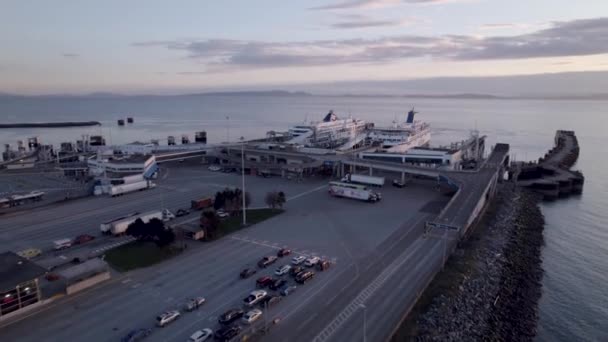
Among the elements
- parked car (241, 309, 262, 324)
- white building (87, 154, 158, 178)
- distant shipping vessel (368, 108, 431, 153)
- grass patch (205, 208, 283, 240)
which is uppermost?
distant shipping vessel (368, 108, 431, 153)

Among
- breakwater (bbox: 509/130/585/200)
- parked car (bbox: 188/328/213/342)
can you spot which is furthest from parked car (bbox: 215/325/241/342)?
breakwater (bbox: 509/130/585/200)

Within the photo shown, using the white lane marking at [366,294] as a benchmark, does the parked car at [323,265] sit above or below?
above

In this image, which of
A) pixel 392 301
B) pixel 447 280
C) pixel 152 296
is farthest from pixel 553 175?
pixel 152 296

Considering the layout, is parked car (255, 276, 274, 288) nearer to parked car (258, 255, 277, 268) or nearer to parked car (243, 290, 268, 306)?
parked car (243, 290, 268, 306)

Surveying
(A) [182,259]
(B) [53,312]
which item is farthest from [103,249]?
(B) [53,312]

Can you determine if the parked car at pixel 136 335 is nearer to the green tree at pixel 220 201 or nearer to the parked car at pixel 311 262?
the parked car at pixel 311 262

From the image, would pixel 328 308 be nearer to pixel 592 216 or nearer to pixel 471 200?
pixel 471 200

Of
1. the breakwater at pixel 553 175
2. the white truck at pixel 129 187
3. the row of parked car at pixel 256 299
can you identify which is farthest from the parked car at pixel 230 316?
the breakwater at pixel 553 175
